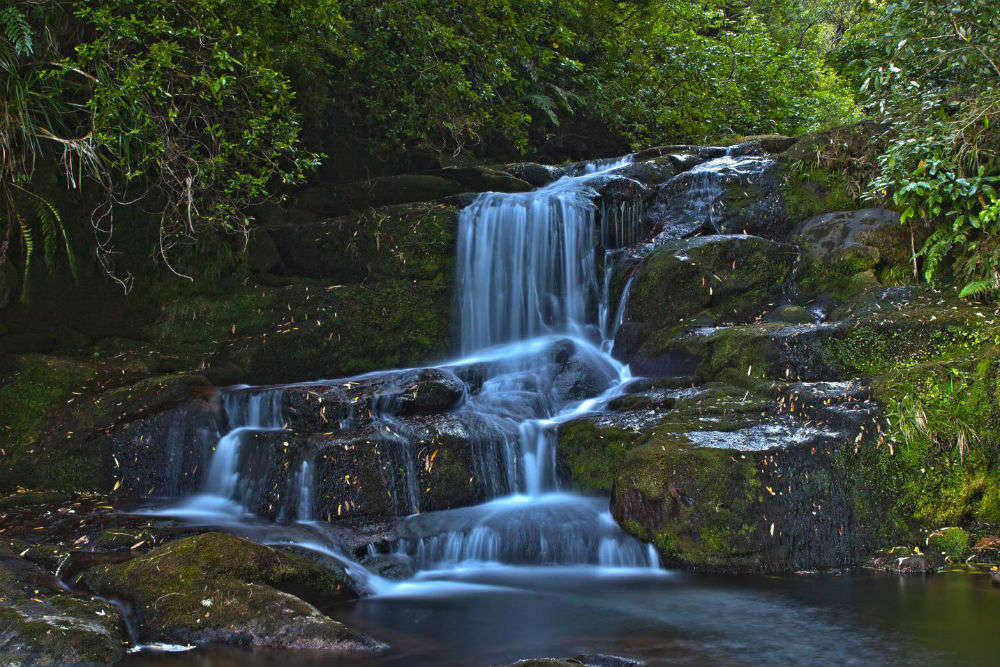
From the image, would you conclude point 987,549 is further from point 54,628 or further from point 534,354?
point 54,628

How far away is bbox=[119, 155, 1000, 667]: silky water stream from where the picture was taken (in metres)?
4.21

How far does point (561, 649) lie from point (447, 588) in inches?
58.2

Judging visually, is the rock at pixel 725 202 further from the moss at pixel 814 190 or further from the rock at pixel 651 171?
the rock at pixel 651 171

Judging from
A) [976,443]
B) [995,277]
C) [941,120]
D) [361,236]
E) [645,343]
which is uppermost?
[941,120]

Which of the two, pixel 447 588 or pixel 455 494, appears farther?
pixel 455 494

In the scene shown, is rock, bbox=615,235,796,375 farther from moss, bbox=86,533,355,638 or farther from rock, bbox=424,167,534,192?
moss, bbox=86,533,355,638

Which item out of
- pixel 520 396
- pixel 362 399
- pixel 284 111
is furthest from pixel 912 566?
pixel 284 111

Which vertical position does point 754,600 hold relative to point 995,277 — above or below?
below

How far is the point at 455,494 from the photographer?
6.86 metres

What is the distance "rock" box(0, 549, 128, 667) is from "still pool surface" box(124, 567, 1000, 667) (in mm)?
193

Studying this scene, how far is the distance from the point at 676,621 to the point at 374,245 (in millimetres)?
6673

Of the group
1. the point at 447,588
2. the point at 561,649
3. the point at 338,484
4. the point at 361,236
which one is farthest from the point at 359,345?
the point at 561,649

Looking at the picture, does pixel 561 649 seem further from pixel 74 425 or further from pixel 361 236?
pixel 361 236

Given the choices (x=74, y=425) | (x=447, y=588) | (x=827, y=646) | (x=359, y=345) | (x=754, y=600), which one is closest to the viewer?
(x=827, y=646)
